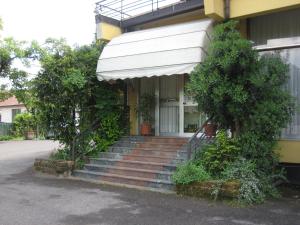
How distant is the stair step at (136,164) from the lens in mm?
10250

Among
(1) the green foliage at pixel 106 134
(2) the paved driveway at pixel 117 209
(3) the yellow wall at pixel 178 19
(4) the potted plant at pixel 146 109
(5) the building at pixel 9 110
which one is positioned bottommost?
(2) the paved driveway at pixel 117 209

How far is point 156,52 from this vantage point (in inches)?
450

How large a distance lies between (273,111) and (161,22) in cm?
652

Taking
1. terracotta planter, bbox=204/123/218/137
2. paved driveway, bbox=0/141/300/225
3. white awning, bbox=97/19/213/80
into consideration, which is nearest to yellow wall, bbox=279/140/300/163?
paved driveway, bbox=0/141/300/225

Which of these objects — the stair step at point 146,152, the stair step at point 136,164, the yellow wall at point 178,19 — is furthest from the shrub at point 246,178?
the yellow wall at point 178,19

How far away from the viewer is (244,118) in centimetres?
908

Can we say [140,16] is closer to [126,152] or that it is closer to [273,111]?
[126,152]

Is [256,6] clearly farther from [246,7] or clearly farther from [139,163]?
[139,163]

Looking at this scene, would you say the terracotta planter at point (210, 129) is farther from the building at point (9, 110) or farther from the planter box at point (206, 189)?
the building at point (9, 110)

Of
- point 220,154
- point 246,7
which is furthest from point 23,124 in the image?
point 220,154

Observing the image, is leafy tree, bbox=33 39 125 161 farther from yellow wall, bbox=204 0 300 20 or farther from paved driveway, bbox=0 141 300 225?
yellow wall, bbox=204 0 300 20

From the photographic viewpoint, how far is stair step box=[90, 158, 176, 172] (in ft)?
33.6

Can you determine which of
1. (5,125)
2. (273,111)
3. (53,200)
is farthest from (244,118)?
(5,125)

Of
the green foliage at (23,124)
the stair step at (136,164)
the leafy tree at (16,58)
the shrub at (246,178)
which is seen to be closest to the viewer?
the shrub at (246,178)
